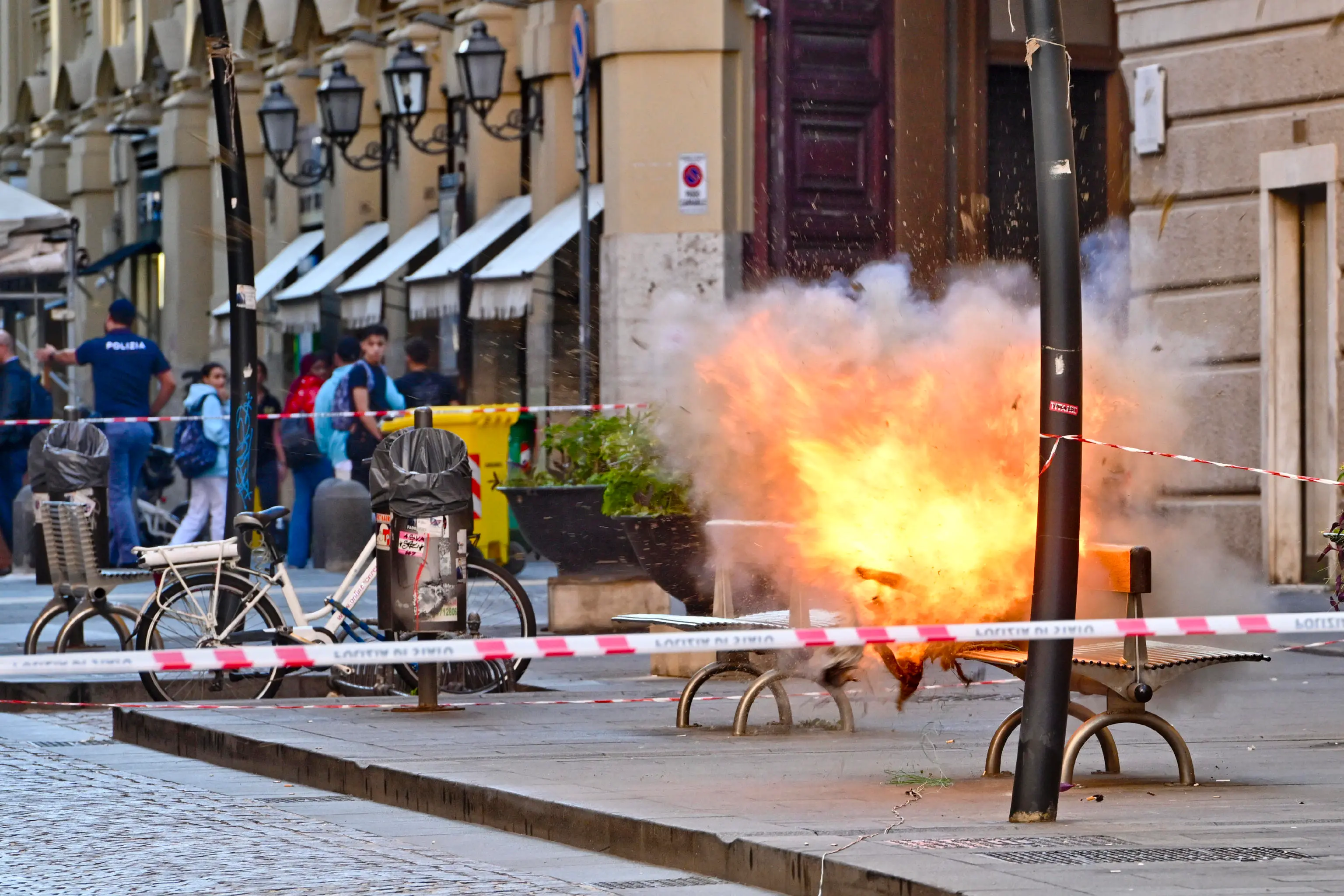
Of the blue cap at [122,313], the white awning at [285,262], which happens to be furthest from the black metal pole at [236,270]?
the white awning at [285,262]

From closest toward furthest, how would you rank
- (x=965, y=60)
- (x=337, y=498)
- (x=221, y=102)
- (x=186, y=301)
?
1. (x=221, y=102)
2. (x=337, y=498)
3. (x=965, y=60)
4. (x=186, y=301)

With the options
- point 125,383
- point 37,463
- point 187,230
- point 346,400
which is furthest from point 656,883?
point 187,230

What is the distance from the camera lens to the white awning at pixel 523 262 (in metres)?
23.4

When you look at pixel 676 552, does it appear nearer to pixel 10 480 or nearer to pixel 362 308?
pixel 10 480

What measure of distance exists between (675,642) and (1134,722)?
1468 mm

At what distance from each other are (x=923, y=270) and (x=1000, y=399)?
49.7 ft

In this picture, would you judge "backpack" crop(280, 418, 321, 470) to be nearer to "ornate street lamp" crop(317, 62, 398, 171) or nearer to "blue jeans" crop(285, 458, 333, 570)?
"blue jeans" crop(285, 458, 333, 570)

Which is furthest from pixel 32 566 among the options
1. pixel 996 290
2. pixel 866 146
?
pixel 996 290

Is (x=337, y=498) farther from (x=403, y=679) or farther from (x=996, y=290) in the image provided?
(x=996, y=290)

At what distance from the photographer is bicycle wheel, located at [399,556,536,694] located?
39.2 feet

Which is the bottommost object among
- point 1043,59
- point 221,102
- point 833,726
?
point 833,726

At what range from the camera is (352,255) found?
29234 mm

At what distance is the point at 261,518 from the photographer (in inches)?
479

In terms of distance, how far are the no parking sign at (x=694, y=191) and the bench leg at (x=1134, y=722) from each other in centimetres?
1466
